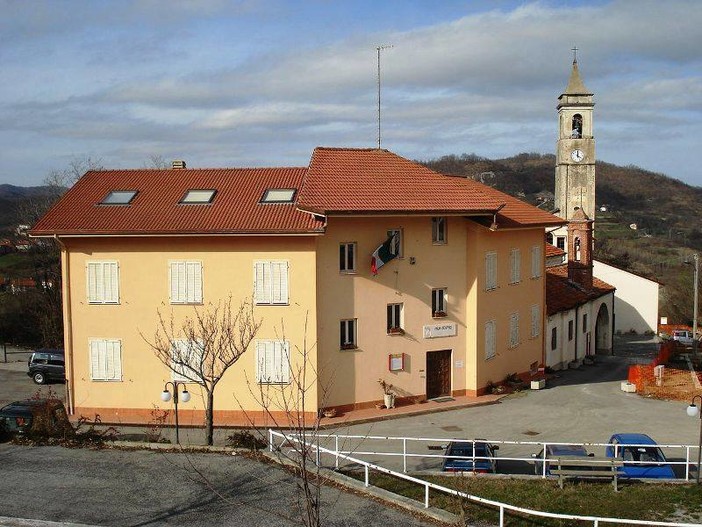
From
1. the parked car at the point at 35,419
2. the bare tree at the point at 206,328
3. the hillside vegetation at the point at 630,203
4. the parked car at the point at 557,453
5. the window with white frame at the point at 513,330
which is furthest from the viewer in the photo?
the hillside vegetation at the point at 630,203

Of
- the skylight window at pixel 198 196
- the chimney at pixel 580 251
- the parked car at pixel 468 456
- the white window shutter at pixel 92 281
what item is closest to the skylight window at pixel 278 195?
the skylight window at pixel 198 196

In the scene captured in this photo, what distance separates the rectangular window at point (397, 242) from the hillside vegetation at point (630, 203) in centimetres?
5141

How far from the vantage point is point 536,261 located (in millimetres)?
30719

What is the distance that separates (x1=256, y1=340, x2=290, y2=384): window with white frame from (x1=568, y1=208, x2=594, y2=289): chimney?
75.5 feet

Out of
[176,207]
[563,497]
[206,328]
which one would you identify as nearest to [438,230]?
[206,328]

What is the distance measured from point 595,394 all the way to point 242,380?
14.2m

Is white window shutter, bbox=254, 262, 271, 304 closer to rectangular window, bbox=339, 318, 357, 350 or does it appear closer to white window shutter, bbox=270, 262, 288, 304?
white window shutter, bbox=270, 262, 288, 304

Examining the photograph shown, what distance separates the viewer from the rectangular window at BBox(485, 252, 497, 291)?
84.9ft

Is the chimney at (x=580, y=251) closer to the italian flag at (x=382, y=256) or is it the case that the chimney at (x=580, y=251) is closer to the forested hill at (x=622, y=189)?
the italian flag at (x=382, y=256)

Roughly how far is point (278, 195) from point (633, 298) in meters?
36.5

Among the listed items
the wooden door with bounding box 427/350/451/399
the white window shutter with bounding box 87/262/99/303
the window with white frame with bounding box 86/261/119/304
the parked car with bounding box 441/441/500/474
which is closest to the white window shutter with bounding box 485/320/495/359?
the wooden door with bounding box 427/350/451/399

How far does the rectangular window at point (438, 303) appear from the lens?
2462cm

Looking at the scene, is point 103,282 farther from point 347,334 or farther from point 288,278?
point 347,334

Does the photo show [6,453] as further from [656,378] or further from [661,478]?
[656,378]
